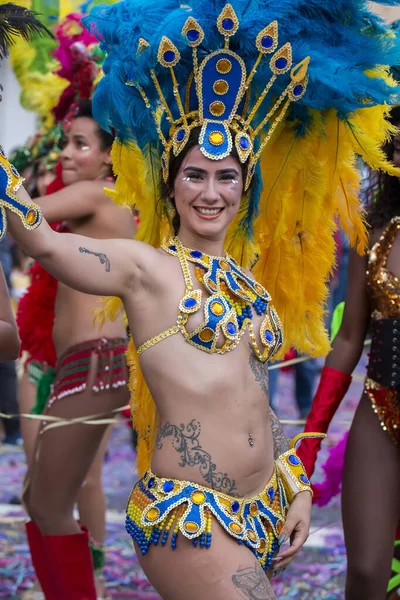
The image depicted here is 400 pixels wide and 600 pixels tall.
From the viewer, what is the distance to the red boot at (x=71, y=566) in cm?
396

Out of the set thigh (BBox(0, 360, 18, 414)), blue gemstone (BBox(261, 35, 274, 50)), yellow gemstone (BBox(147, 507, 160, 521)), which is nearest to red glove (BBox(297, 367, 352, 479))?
yellow gemstone (BBox(147, 507, 160, 521))

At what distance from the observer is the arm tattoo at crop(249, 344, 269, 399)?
2969 mm

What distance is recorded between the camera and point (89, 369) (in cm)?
417

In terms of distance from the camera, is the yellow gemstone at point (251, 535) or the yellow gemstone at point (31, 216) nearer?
the yellow gemstone at point (31, 216)

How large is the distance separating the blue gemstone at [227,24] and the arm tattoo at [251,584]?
155 centimetres

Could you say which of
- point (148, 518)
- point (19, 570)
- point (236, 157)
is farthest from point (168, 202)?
point (19, 570)

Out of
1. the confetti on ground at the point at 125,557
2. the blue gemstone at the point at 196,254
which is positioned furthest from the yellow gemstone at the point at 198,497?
the confetti on ground at the point at 125,557

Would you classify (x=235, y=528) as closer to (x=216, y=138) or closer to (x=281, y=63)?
(x=216, y=138)

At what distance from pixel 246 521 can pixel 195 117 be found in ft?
3.97

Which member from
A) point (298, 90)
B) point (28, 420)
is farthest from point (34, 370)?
point (298, 90)

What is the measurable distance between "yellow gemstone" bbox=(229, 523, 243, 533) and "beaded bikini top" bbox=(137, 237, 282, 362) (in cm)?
48

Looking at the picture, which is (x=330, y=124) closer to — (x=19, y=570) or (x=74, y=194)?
(x=74, y=194)

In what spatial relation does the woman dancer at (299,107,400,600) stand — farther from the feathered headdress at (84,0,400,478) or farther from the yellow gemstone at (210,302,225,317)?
the yellow gemstone at (210,302,225,317)

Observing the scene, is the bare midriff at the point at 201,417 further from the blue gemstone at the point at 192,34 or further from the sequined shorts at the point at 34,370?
the sequined shorts at the point at 34,370
